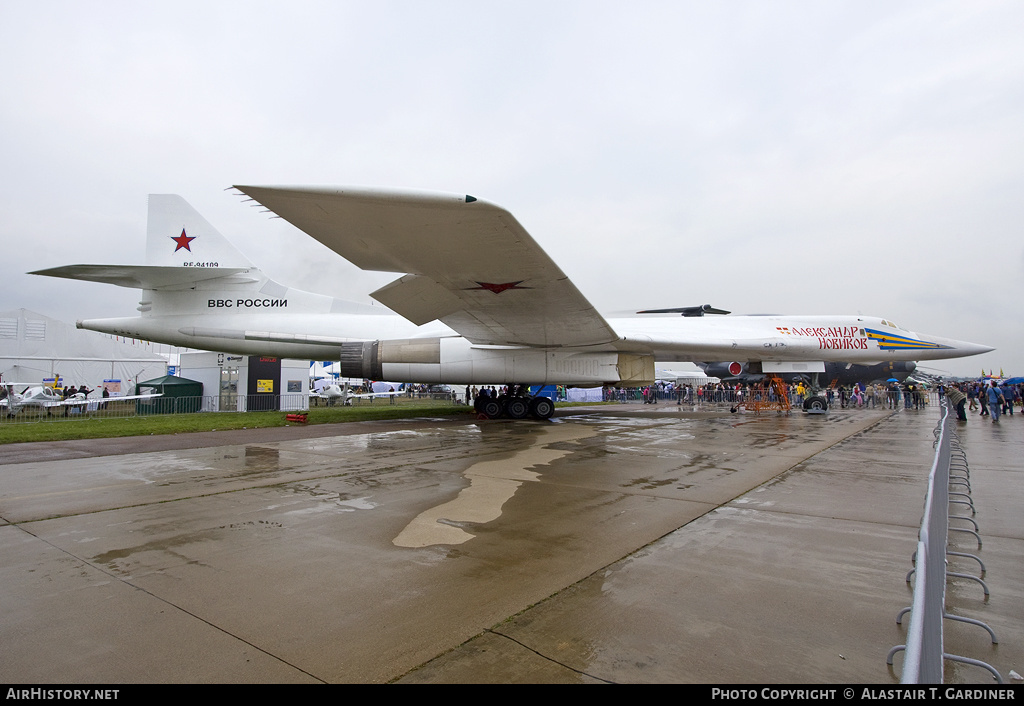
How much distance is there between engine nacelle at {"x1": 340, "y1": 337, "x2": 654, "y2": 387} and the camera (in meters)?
13.0

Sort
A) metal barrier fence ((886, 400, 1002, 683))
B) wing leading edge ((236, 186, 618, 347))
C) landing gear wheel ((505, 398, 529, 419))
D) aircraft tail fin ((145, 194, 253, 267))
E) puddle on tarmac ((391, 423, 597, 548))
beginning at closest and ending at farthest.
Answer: metal barrier fence ((886, 400, 1002, 683)) → puddle on tarmac ((391, 423, 597, 548)) → wing leading edge ((236, 186, 618, 347)) → aircraft tail fin ((145, 194, 253, 267)) → landing gear wheel ((505, 398, 529, 419))

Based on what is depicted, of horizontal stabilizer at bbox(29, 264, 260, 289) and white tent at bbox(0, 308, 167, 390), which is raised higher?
horizontal stabilizer at bbox(29, 264, 260, 289)

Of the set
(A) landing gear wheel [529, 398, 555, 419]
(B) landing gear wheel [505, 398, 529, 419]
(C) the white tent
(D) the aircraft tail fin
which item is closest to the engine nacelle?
(A) landing gear wheel [529, 398, 555, 419]

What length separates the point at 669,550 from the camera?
10.8ft

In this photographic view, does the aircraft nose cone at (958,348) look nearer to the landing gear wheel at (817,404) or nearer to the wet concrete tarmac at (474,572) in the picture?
the landing gear wheel at (817,404)


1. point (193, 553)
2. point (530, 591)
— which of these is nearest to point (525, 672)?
point (530, 591)

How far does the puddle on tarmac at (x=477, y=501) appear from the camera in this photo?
3619 millimetres

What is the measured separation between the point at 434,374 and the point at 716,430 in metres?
6.87

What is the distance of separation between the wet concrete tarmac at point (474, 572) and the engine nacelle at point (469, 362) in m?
6.73

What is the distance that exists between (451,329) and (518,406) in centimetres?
320

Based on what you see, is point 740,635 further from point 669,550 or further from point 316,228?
point 316,228

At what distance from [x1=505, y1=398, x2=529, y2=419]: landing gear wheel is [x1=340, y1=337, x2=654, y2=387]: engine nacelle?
154cm

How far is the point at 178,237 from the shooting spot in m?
12.9

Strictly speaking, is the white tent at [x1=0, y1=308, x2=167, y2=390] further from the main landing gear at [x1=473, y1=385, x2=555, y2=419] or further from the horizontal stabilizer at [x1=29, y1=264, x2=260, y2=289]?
the main landing gear at [x1=473, y1=385, x2=555, y2=419]
